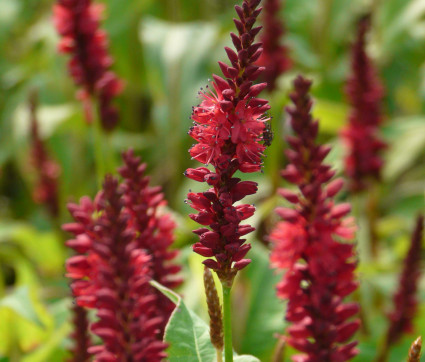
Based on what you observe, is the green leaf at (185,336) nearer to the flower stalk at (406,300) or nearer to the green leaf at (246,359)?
the green leaf at (246,359)

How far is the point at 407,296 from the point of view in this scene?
6.47 ft

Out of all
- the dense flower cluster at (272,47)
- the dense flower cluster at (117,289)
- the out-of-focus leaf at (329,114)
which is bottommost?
the dense flower cluster at (117,289)

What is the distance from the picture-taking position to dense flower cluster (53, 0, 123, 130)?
8.42 feet

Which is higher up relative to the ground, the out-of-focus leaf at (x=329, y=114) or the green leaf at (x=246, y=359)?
the out-of-focus leaf at (x=329, y=114)

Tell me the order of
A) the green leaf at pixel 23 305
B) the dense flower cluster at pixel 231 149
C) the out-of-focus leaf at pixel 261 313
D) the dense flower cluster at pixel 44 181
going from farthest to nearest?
the dense flower cluster at pixel 44 181, the out-of-focus leaf at pixel 261 313, the green leaf at pixel 23 305, the dense flower cluster at pixel 231 149

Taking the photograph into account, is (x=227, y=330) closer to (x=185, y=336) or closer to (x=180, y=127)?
(x=185, y=336)

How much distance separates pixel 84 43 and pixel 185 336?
1.65m

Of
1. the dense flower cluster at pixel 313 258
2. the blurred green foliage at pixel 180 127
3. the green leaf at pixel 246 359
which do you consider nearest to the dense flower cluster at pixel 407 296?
the blurred green foliage at pixel 180 127

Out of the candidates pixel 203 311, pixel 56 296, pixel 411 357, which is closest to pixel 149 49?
pixel 56 296

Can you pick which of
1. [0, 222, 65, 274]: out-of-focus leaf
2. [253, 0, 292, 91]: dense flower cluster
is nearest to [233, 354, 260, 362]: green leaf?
[253, 0, 292, 91]: dense flower cluster

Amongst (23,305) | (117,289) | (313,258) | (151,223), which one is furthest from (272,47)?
(117,289)

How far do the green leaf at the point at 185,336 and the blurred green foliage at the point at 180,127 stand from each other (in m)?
0.94

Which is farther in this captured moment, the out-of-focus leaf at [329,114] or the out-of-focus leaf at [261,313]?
the out-of-focus leaf at [329,114]

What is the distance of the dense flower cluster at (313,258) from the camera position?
1264 millimetres
